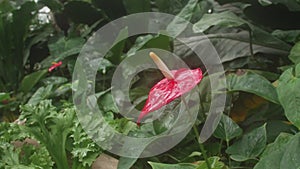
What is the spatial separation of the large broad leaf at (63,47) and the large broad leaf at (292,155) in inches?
52.3

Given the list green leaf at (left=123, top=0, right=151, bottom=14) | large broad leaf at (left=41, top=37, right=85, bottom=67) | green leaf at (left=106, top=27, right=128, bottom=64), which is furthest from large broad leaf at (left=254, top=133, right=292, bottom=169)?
large broad leaf at (left=41, top=37, right=85, bottom=67)

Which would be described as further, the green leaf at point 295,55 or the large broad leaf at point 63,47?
the large broad leaf at point 63,47

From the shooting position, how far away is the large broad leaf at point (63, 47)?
195 centimetres

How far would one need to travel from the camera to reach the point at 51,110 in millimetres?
1154

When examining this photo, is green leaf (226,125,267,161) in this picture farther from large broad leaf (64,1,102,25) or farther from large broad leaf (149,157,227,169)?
large broad leaf (64,1,102,25)

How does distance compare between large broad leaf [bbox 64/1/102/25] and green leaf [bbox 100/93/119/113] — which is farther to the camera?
large broad leaf [bbox 64/1/102/25]

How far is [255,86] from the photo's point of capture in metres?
0.99

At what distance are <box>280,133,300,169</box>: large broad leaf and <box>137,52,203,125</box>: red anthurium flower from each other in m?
0.19

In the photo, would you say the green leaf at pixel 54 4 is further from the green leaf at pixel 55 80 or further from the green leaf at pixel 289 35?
the green leaf at pixel 289 35

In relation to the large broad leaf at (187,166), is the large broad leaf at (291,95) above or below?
above

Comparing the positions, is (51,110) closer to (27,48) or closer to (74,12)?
(74,12)

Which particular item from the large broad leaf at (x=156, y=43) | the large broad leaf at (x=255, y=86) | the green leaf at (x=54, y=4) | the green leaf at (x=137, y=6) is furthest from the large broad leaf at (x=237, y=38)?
the green leaf at (x=54, y=4)

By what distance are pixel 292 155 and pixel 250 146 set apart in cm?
22

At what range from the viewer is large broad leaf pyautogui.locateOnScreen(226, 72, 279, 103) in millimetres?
970
